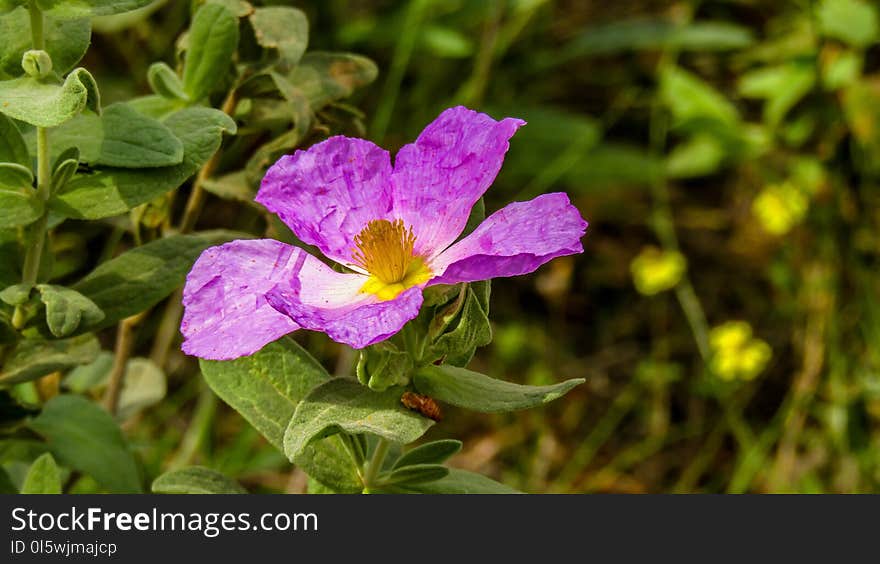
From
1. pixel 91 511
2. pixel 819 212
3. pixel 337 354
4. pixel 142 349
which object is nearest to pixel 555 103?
pixel 819 212

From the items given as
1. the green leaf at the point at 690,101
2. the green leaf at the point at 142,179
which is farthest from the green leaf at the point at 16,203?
the green leaf at the point at 690,101

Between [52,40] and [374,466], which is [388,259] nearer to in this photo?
[374,466]

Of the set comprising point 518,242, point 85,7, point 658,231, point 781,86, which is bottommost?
point 658,231

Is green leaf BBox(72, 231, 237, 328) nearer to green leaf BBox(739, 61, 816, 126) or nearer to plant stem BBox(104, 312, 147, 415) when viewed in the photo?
plant stem BBox(104, 312, 147, 415)

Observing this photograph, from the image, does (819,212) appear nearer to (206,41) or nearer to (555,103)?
(555,103)

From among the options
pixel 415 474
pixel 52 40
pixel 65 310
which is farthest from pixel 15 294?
pixel 415 474

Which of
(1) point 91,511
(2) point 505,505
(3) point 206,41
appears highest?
(3) point 206,41
